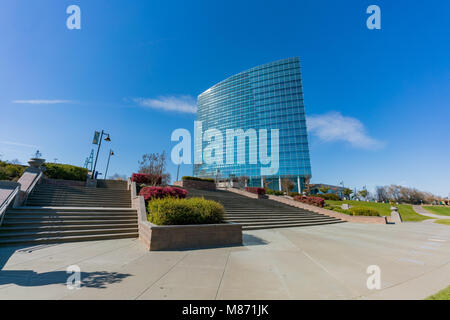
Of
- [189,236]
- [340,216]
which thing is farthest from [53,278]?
[340,216]

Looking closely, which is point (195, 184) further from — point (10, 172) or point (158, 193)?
point (10, 172)

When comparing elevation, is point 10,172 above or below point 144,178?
above

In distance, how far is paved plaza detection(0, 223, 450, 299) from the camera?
127 inches

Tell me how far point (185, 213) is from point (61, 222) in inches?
224

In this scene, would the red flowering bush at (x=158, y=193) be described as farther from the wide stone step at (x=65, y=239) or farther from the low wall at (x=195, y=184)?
the low wall at (x=195, y=184)

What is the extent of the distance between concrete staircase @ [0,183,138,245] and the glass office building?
179 feet

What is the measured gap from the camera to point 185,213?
7.23 m

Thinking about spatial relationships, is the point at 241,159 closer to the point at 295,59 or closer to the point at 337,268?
the point at 295,59

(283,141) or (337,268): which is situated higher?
(283,141)
